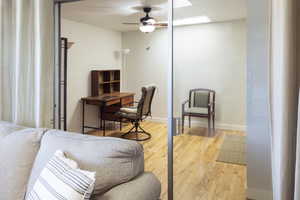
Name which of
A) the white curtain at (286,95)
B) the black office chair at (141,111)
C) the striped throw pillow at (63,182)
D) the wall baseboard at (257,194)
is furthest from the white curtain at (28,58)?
the black office chair at (141,111)

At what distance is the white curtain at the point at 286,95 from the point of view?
113cm

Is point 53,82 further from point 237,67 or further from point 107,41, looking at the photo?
point 107,41

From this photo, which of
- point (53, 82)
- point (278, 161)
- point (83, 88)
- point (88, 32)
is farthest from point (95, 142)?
point (88, 32)

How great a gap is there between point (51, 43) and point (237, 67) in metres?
2.57

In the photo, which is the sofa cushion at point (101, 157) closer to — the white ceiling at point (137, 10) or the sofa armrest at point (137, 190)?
the sofa armrest at point (137, 190)

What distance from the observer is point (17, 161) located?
1.47m

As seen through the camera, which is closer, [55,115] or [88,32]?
[55,115]

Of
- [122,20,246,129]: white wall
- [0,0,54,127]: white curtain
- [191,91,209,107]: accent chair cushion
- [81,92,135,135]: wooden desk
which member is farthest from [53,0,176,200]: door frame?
[81,92,135,135]: wooden desk

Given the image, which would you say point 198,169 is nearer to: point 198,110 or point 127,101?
point 198,110

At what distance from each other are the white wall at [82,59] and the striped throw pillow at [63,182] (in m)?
3.39

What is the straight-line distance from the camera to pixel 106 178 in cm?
123

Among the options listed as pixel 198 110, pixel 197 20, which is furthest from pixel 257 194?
pixel 197 20

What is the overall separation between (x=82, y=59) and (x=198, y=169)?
3.14 metres

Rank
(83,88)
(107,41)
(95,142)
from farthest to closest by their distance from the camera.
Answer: (107,41) < (83,88) < (95,142)
